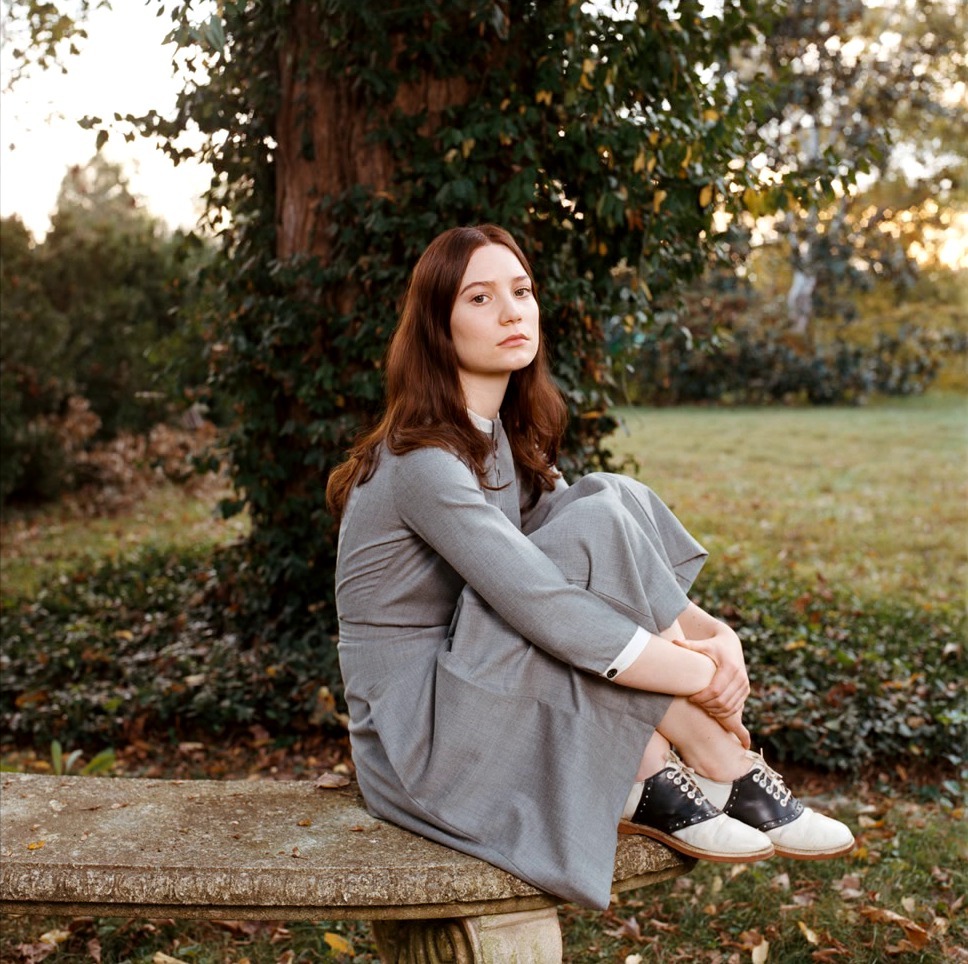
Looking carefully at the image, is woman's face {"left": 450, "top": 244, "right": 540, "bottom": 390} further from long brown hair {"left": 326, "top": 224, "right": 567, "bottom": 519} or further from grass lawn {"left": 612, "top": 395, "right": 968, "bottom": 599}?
grass lawn {"left": 612, "top": 395, "right": 968, "bottom": 599}

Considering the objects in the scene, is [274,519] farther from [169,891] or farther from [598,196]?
[169,891]

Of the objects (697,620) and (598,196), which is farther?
(598,196)

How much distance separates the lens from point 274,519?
4844mm

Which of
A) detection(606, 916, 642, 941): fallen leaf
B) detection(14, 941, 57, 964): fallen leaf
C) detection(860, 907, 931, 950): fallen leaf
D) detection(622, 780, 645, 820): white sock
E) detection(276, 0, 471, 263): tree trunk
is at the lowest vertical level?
detection(14, 941, 57, 964): fallen leaf

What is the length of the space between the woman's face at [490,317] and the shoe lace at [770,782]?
1007mm

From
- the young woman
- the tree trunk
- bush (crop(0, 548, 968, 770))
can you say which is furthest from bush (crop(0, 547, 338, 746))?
the young woman

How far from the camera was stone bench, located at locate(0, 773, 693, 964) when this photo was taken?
2.07m

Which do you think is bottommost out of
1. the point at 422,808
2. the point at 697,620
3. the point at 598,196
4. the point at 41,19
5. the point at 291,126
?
the point at 422,808

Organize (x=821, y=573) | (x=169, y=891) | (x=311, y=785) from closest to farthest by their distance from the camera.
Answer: (x=169, y=891) < (x=311, y=785) < (x=821, y=573)

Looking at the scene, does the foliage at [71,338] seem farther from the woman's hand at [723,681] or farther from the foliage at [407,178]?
the woman's hand at [723,681]

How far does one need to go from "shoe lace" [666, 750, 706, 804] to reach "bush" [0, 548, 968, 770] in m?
2.15

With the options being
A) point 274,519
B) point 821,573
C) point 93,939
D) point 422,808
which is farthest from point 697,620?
point 821,573

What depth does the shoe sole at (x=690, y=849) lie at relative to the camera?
2152mm

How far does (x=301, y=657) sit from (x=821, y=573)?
3.90m
